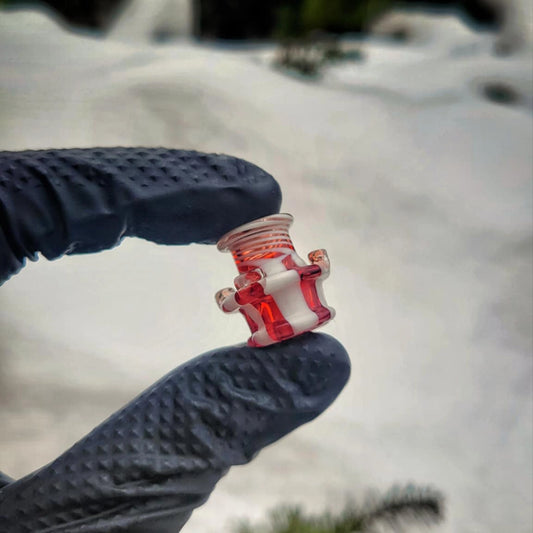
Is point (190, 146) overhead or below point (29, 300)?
overhead

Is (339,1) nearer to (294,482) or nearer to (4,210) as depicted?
(294,482)

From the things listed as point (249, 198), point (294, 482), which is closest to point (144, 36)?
point (294, 482)

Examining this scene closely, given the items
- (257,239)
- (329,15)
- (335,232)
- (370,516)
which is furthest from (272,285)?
(329,15)

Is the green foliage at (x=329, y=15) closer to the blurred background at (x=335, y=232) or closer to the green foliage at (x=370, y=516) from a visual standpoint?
the blurred background at (x=335, y=232)

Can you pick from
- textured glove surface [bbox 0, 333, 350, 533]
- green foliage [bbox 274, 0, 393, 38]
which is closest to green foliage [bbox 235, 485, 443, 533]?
textured glove surface [bbox 0, 333, 350, 533]

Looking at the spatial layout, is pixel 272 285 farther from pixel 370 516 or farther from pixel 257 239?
pixel 370 516

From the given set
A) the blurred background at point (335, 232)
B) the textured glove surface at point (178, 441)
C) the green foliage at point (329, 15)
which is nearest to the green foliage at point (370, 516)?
the blurred background at point (335, 232)
